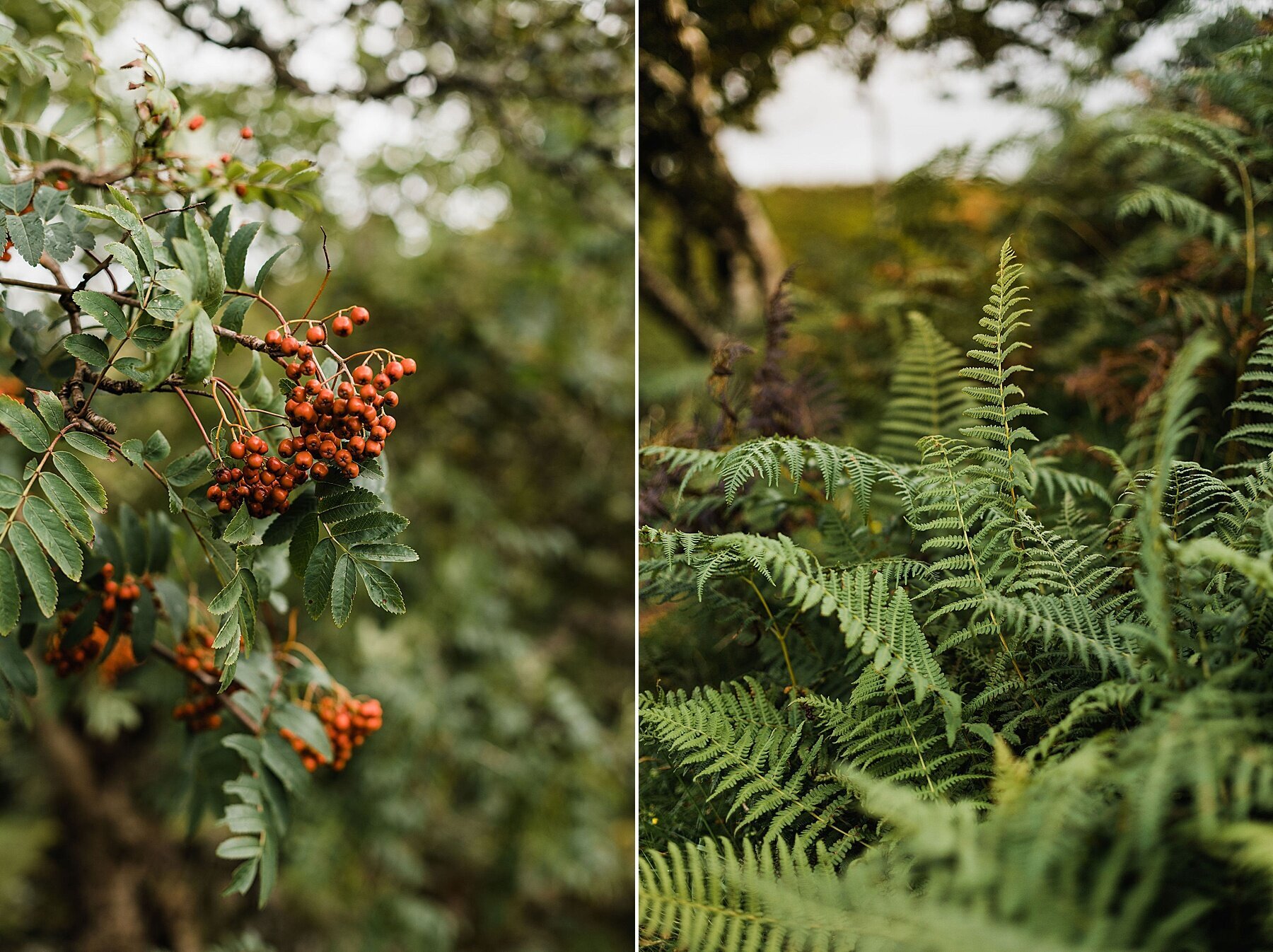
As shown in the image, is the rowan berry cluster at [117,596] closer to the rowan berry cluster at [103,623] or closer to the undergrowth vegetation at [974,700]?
the rowan berry cluster at [103,623]

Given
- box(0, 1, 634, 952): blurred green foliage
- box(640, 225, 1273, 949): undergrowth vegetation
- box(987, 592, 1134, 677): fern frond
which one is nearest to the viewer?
box(640, 225, 1273, 949): undergrowth vegetation

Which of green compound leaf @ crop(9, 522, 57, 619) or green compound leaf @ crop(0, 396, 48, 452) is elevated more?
green compound leaf @ crop(0, 396, 48, 452)

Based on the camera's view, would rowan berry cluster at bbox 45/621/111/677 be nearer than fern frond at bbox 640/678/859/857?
No

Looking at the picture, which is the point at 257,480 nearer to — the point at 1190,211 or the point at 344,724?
the point at 344,724

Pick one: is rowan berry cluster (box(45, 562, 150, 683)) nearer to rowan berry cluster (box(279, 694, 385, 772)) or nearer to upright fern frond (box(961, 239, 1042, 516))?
rowan berry cluster (box(279, 694, 385, 772))

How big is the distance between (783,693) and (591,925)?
9.76 feet

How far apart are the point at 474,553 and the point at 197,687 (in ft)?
5.07

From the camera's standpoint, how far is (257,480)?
28.0 inches

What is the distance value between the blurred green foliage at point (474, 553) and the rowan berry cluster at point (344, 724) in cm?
78

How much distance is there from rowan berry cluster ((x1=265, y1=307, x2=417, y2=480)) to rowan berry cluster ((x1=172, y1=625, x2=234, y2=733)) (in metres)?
0.43

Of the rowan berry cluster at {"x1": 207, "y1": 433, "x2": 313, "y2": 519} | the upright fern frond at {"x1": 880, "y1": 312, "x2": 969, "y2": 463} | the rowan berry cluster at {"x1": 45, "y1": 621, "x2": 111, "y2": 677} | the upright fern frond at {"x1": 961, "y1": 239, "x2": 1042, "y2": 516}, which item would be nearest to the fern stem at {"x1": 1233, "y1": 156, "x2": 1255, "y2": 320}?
the upright fern frond at {"x1": 880, "y1": 312, "x2": 969, "y2": 463}

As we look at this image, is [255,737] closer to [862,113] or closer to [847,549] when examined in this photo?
[847,549]

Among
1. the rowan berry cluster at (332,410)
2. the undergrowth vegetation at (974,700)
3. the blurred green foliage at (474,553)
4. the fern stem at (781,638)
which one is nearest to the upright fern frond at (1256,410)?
the undergrowth vegetation at (974,700)

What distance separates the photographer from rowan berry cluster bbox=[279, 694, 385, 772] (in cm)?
99
